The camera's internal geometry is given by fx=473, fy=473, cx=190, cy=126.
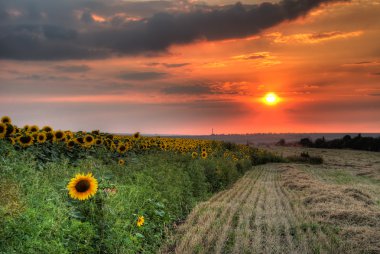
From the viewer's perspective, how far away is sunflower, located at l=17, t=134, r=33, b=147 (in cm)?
1060

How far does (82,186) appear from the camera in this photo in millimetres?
6922

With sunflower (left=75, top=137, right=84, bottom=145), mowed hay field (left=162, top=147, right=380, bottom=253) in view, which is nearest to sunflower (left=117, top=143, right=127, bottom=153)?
→ sunflower (left=75, top=137, right=84, bottom=145)

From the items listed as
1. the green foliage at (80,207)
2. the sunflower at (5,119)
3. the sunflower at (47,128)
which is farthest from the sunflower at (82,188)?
the sunflower at (47,128)

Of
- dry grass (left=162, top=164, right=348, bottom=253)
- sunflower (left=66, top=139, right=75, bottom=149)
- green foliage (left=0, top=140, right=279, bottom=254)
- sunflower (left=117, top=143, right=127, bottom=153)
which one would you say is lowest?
dry grass (left=162, top=164, right=348, bottom=253)

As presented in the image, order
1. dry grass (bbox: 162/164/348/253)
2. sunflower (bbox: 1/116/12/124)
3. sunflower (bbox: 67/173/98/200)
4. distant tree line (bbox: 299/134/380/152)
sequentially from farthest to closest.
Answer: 1. distant tree line (bbox: 299/134/380/152)
2. sunflower (bbox: 1/116/12/124)
3. dry grass (bbox: 162/164/348/253)
4. sunflower (bbox: 67/173/98/200)

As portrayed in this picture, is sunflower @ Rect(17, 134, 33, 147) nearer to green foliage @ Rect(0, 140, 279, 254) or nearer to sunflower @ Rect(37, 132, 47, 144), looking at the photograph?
green foliage @ Rect(0, 140, 279, 254)

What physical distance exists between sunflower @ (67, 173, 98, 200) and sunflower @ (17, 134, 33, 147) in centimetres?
416

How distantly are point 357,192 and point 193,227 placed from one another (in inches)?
350

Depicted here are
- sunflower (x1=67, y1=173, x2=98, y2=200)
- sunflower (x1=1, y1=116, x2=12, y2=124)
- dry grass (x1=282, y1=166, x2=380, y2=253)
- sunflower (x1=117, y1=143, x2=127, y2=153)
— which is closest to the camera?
sunflower (x1=67, y1=173, x2=98, y2=200)

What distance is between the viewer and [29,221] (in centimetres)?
538

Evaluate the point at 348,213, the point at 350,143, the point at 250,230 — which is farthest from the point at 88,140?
the point at 350,143

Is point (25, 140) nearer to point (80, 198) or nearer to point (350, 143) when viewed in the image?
point (80, 198)

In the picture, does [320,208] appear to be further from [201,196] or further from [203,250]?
[203,250]

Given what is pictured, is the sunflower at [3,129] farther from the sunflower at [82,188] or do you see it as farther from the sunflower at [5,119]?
the sunflower at [82,188]
